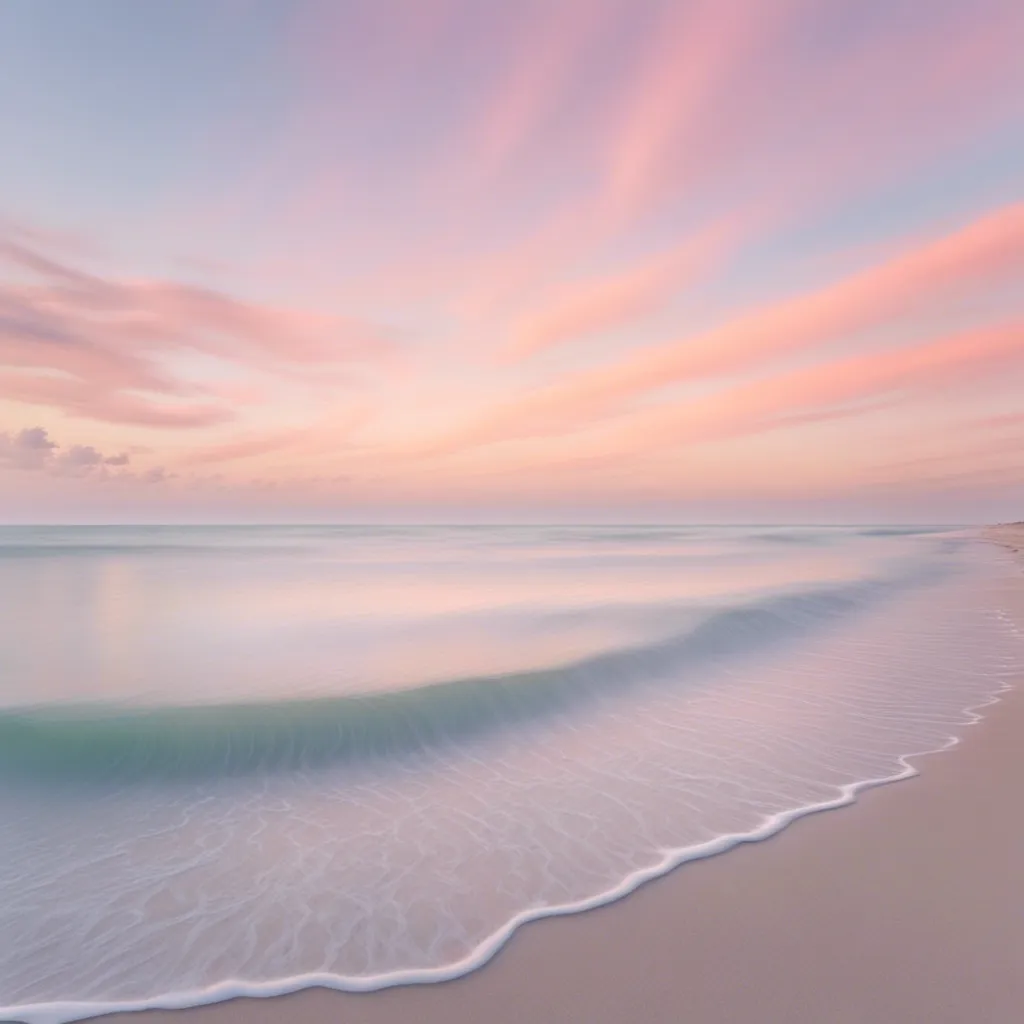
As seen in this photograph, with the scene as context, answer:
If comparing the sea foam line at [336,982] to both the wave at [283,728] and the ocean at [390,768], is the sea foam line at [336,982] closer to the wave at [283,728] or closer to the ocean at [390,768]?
the ocean at [390,768]

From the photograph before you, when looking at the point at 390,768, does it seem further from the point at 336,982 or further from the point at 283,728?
the point at 336,982

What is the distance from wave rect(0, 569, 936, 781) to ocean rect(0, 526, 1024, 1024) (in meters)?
0.03

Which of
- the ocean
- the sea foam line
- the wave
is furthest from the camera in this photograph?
the wave

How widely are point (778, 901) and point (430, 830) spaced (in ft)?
8.39

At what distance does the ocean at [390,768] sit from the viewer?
3.96 m

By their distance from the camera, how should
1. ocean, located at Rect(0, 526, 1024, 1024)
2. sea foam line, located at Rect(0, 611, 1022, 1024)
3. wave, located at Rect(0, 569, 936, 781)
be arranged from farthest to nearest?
wave, located at Rect(0, 569, 936, 781), ocean, located at Rect(0, 526, 1024, 1024), sea foam line, located at Rect(0, 611, 1022, 1024)

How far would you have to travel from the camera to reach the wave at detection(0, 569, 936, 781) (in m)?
6.92

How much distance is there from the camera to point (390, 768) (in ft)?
22.7

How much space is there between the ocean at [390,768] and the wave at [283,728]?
34mm

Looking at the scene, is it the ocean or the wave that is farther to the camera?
the wave

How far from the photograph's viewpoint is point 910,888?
4207mm

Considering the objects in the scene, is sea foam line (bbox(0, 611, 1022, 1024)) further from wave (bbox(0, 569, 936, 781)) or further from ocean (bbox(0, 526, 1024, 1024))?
wave (bbox(0, 569, 936, 781))

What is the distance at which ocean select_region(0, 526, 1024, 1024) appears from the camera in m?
3.96

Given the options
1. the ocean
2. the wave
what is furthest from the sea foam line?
the wave
